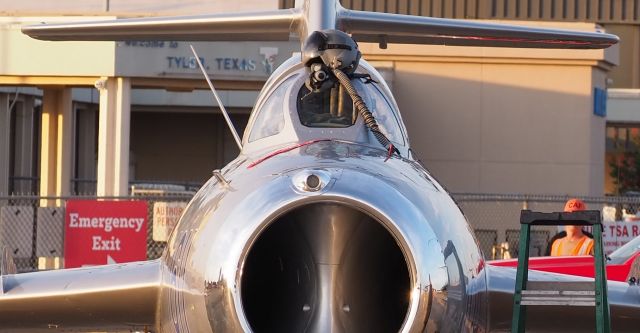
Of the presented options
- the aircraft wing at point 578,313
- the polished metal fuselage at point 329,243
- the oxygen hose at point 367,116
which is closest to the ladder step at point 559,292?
the polished metal fuselage at point 329,243

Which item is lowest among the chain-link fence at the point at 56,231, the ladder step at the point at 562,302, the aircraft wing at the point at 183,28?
the chain-link fence at the point at 56,231

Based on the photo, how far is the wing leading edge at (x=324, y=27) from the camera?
10523 millimetres

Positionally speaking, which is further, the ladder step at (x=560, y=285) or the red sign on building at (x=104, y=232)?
the red sign on building at (x=104, y=232)

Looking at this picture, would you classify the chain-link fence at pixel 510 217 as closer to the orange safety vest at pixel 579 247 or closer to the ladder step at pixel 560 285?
the orange safety vest at pixel 579 247

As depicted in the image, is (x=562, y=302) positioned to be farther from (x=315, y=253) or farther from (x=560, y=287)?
(x=315, y=253)

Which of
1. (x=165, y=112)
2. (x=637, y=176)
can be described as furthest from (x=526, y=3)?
(x=165, y=112)

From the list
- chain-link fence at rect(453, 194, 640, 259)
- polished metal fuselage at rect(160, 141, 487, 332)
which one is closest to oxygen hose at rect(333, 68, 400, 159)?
polished metal fuselage at rect(160, 141, 487, 332)

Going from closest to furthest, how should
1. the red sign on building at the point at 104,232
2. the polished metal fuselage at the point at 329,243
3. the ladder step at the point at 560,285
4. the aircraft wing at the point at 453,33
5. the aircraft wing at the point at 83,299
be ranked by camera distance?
the polished metal fuselage at the point at 329,243 → the ladder step at the point at 560,285 → the aircraft wing at the point at 83,299 → the aircraft wing at the point at 453,33 → the red sign on building at the point at 104,232

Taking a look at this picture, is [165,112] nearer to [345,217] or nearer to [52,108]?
[52,108]

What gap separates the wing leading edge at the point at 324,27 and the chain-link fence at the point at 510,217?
790cm

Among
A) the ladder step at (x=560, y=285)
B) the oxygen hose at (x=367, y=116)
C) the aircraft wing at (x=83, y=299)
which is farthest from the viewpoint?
the aircraft wing at (x=83, y=299)

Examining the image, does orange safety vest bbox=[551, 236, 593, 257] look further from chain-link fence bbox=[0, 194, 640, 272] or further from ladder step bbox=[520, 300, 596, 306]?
ladder step bbox=[520, 300, 596, 306]

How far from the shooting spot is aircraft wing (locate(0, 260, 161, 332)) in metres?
7.66

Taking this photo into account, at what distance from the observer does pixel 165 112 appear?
159 feet
